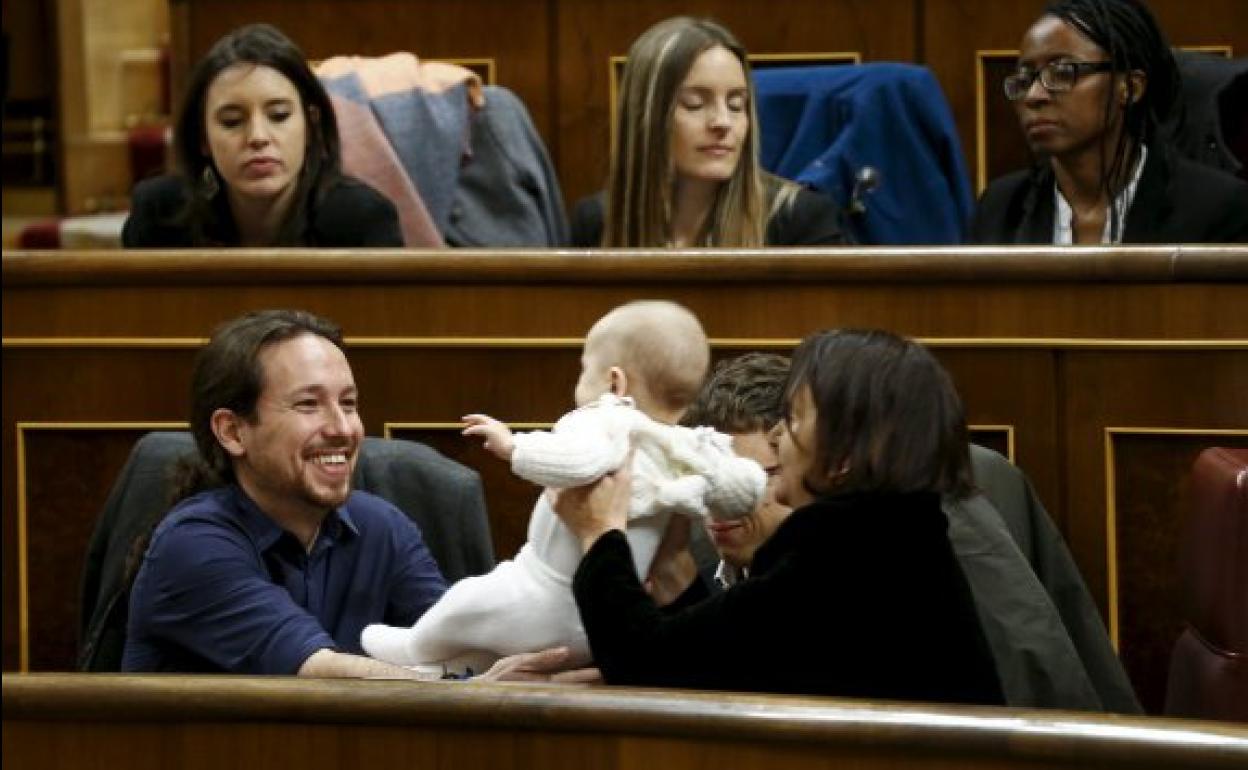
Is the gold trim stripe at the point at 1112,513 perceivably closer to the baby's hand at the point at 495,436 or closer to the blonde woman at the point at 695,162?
the blonde woman at the point at 695,162

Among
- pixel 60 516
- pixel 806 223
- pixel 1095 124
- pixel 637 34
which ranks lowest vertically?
pixel 60 516

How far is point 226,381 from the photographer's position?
7.82 ft

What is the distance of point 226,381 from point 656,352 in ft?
1.64

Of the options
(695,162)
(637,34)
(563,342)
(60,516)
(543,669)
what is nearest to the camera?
(543,669)

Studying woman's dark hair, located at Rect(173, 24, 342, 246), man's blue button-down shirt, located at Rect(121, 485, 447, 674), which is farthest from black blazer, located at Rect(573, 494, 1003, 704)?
woman's dark hair, located at Rect(173, 24, 342, 246)

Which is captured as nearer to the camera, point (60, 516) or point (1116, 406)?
point (1116, 406)

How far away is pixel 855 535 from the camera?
181 centimetres

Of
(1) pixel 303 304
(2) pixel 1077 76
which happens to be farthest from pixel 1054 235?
(1) pixel 303 304

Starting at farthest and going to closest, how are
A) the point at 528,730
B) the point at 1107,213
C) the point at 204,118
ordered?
the point at 204,118, the point at 1107,213, the point at 528,730

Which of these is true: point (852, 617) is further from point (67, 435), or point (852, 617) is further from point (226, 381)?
point (67, 435)

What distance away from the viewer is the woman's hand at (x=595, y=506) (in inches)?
76.7

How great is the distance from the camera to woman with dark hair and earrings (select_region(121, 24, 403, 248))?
3.12 meters

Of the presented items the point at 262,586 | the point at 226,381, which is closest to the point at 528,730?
the point at 262,586

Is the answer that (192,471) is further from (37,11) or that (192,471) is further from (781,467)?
(37,11)
